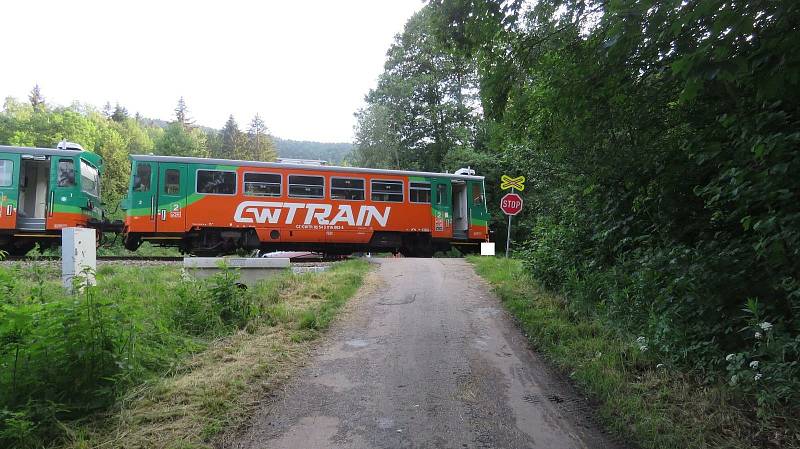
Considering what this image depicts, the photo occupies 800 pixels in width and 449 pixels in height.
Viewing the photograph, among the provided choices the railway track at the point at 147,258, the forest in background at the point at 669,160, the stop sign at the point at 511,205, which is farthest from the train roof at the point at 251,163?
the forest in background at the point at 669,160

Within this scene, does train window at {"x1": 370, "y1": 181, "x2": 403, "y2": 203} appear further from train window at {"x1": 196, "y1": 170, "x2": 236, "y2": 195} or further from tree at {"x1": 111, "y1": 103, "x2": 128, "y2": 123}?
tree at {"x1": 111, "y1": 103, "x2": 128, "y2": 123}

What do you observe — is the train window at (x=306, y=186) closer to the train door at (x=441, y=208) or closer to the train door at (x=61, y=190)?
the train door at (x=441, y=208)

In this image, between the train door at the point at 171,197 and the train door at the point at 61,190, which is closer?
the train door at the point at 61,190

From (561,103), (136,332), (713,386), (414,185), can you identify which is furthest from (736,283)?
(414,185)

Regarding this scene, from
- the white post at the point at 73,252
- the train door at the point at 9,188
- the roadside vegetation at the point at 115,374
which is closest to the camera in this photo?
the roadside vegetation at the point at 115,374

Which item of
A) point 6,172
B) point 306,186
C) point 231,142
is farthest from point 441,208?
point 231,142

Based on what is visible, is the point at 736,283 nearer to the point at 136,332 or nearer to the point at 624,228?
the point at 624,228

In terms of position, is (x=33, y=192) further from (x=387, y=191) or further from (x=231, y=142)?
(x=231, y=142)

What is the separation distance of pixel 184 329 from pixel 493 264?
7.88 metres

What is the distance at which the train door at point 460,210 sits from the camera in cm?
1680

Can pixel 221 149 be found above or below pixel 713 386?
above

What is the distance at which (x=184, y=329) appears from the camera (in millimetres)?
5562

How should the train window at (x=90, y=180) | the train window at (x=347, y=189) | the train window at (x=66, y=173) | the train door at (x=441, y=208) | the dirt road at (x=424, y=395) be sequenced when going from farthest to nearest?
the train door at (x=441, y=208) → the train window at (x=347, y=189) → the train window at (x=90, y=180) → the train window at (x=66, y=173) → the dirt road at (x=424, y=395)

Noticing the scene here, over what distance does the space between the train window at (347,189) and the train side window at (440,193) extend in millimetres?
2510
